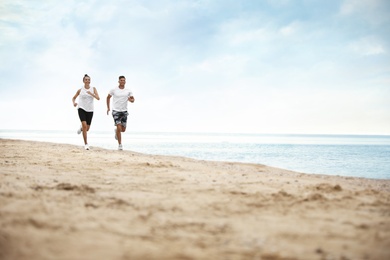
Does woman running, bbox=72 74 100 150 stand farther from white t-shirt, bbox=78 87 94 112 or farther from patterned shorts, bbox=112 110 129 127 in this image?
patterned shorts, bbox=112 110 129 127

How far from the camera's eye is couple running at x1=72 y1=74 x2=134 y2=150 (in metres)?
8.62

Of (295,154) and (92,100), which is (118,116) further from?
(295,154)

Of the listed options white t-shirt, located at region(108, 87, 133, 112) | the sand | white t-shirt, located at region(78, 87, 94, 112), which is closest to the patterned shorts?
white t-shirt, located at region(108, 87, 133, 112)

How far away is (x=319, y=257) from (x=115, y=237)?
124cm

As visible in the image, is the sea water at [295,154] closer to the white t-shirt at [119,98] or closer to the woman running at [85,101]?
the white t-shirt at [119,98]

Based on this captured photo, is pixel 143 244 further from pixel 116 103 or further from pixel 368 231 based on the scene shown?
pixel 116 103

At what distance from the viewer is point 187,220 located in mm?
2234

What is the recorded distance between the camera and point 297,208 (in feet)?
8.68

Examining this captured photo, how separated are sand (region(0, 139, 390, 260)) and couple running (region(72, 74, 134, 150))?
5.13 m

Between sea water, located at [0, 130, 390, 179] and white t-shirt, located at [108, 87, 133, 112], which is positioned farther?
white t-shirt, located at [108, 87, 133, 112]

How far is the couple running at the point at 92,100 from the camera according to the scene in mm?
8617

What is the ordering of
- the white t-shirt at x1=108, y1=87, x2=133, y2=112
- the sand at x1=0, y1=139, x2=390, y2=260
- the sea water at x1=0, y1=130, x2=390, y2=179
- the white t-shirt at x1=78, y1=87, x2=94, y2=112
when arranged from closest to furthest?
the sand at x1=0, y1=139, x2=390, y2=260, the sea water at x1=0, y1=130, x2=390, y2=179, the white t-shirt at x1=78, y1=87, x2=94, y2=112, the white t-shirt at x1=108, y1=87, x2=133, y2=112

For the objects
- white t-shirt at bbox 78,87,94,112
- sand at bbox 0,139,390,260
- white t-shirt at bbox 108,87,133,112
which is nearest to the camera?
sand at bbox 0,139,390,260

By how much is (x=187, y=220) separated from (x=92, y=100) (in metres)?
7.40
